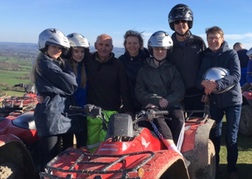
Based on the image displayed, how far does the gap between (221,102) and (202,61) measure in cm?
75

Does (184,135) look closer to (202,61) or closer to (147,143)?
(147,143)

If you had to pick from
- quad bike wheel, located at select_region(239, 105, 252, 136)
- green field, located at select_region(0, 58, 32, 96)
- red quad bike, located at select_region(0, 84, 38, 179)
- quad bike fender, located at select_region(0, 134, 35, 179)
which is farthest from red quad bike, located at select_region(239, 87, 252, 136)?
green field, located at select_region(0, 58, 32, 96)

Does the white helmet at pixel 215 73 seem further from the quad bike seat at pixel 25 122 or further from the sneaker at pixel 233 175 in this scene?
the quad bike seat at pixel 25 122

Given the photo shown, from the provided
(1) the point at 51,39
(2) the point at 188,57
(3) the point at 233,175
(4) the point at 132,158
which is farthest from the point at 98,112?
(3) the point at 233,175

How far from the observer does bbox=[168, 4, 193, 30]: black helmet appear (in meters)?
5.46

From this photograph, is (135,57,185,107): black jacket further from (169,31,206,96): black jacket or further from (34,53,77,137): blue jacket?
(34,53,77,137): blue jacket

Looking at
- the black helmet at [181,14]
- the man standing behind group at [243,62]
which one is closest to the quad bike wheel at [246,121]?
the man standing behind group at [243,62]

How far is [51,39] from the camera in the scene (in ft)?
14.2

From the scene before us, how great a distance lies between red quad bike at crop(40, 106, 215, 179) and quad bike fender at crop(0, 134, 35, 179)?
42.4 inches

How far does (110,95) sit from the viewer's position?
16.7 ft

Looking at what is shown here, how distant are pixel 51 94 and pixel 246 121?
6.53 meters

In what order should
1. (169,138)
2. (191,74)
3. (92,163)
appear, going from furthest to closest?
(191,74), (169,138), (92,163)

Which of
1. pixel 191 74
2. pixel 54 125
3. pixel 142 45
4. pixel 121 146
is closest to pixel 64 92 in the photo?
pixel 54 125

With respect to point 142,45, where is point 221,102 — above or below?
below
